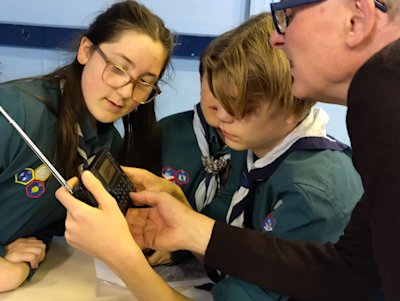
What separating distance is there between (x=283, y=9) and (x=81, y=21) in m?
1.16

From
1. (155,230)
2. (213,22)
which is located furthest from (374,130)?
(213,22)

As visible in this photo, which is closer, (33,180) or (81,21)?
(33,180)

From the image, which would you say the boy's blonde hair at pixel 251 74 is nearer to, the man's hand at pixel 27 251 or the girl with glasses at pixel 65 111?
the girl with glasses at pixel 65 111

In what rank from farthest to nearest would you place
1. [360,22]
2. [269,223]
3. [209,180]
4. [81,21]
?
[81,21] → [209,180] → [269,223] → [360,22]

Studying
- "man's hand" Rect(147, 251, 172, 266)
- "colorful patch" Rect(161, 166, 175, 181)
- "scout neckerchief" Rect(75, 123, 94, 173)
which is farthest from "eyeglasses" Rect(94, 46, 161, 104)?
"man's hand" Rect(147, 251, 172, 266)

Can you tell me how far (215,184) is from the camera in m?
1.04

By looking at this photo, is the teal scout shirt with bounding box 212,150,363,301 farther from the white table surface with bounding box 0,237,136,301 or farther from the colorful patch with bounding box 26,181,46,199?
the colorful patch with bounding box 26,181,46,199

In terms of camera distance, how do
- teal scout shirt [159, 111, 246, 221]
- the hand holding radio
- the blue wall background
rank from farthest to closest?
the blue wall background → teal scout shirt [159, 111, 246, 221] → the hand holding radio

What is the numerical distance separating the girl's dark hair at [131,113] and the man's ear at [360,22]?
0.51m

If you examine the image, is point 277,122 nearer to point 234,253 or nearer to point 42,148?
point 234,253

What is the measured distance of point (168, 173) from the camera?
1.09m

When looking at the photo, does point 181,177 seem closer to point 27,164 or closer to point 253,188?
point 253,188

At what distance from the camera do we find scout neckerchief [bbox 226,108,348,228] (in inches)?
33.3

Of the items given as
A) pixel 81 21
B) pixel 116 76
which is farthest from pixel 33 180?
pixel 81 21
